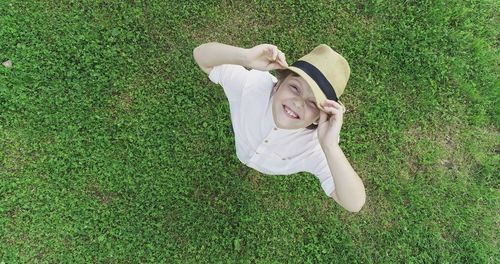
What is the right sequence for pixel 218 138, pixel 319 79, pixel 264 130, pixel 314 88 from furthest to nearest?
pixel 218 138
pixel 264 130
pixel 319 79
pixel 314 88

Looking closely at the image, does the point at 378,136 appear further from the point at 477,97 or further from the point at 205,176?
the point at 205,176

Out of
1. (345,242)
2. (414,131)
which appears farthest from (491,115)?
(345,242)

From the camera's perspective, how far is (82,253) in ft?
16.5

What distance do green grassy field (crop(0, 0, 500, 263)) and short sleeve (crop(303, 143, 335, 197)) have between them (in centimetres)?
150

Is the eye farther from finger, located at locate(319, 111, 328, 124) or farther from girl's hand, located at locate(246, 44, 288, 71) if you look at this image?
girl's hand, located at locate(246, 44, 288, 71)

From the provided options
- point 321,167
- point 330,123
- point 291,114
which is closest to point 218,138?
point 321,167

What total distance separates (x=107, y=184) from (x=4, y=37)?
1.89 meters

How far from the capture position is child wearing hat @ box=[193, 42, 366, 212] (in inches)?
137

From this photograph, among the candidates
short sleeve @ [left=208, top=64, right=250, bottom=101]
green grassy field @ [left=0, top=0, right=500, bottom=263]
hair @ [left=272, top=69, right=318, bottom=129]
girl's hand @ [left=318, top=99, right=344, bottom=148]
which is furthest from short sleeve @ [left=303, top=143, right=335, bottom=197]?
green grassy field @ [left=0, top=0, right=500, bottom=263]

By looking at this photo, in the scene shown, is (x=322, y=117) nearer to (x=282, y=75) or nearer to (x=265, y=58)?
(x=282, y=75)

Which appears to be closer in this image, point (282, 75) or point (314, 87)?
point (314, 87)

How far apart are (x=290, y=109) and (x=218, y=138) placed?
2089 millimetres

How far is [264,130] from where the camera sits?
12.6 feet

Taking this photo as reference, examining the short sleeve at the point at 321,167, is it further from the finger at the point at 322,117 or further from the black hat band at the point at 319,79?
the black hat band at the point at 319,79
